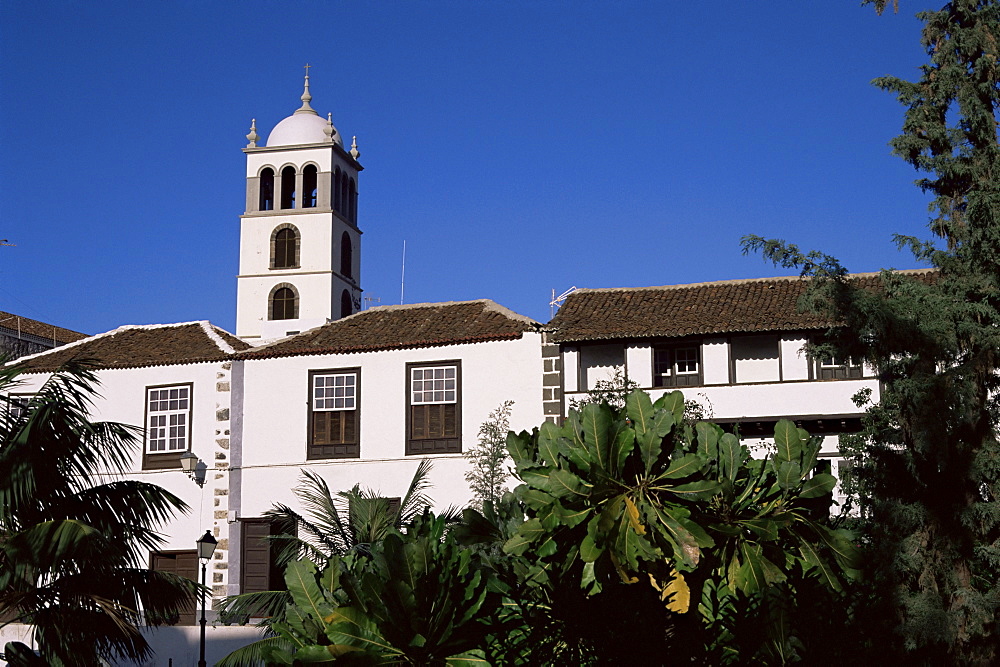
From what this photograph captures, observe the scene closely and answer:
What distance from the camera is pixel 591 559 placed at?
8758 mm

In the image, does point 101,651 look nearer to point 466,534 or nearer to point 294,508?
point 466,534

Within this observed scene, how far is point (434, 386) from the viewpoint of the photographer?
913 inches

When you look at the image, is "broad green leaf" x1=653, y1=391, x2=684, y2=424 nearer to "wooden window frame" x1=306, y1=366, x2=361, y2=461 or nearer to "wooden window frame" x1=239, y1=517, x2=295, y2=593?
"wooden window frame" x1=306, y1=366, x2=361, y2=461

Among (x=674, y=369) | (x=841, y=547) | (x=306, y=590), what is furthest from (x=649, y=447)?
(x=674, y=369)

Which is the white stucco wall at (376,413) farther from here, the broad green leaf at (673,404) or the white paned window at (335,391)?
the broad green leaf at (673,404)

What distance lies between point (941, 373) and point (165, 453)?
56.6ft

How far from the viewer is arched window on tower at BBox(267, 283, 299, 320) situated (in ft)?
117

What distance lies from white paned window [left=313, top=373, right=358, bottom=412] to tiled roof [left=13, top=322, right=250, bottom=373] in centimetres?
206

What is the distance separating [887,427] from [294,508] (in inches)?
548

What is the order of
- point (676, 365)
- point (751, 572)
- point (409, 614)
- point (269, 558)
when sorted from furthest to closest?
1. point (269, 558)
2. point (676, 365)
3. point (751, 572)
4. point (409, 614)

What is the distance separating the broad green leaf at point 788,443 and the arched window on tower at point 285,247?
27.2 metres

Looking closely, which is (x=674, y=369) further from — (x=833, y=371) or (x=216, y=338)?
(x=216, y=338)

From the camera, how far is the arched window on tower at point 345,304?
1446 inches

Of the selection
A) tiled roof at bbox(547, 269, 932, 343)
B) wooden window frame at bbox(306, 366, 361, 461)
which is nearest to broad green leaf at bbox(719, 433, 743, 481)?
tiled roof at bbox(547, 269, 932, 343)
